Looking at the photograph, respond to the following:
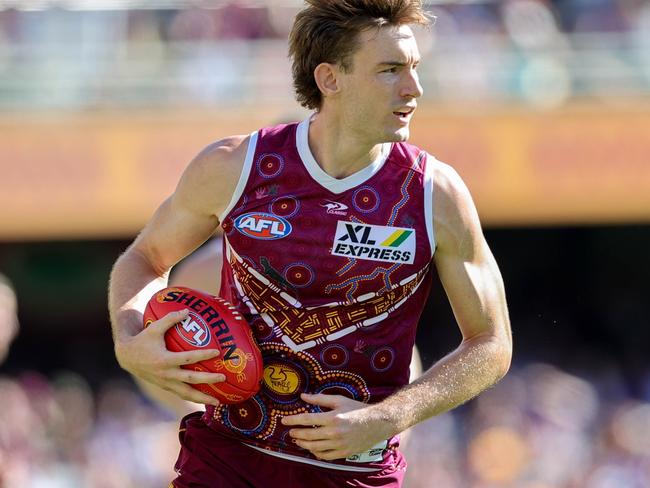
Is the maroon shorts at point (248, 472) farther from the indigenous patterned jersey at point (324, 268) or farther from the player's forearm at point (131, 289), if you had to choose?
the player's forearm at point (131, 289)

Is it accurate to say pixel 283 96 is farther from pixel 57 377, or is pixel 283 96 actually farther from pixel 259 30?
pixel 57 377

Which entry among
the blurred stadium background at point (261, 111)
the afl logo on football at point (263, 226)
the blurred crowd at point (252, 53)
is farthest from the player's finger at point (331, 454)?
the blurred crowd at point (252, 53)

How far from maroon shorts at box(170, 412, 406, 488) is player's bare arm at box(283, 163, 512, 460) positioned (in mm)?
157

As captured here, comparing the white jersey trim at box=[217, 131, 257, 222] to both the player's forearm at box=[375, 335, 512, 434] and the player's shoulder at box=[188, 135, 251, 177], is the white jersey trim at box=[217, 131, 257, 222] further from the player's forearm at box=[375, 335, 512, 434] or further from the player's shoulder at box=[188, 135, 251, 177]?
the player's forearm at box=[375, 335, 512, 434]

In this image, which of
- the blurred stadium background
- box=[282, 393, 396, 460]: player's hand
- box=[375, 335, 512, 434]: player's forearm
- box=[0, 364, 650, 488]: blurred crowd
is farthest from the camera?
the blurred stadium background

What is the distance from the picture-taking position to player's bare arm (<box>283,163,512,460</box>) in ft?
11.9

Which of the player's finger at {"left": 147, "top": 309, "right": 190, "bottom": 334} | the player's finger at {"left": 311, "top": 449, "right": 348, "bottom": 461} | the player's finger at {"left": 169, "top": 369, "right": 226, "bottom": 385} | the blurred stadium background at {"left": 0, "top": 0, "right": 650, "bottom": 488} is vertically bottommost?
the blurred stadium background at {"left": 0, "top": 0, "right": 650, "bottom": 488}

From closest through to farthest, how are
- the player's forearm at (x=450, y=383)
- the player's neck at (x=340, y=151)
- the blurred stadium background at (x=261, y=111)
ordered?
the player's forearm at (x=450, y=383) < the player's neck at (x=340, y=151) < the blurred stadium background at (x=261, y=111)

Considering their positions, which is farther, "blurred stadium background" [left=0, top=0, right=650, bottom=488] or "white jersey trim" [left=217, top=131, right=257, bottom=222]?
"blurred stadium background" [left=0, top=0, right=650, bottom=488]

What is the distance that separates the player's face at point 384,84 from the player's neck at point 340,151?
0.06m

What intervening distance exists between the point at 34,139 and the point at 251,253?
9.64 metres

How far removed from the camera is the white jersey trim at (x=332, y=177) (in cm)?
385

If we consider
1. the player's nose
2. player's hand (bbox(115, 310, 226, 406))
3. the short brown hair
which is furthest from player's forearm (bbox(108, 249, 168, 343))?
the player's nose

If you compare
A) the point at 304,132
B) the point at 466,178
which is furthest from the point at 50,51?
the point at 304,132
